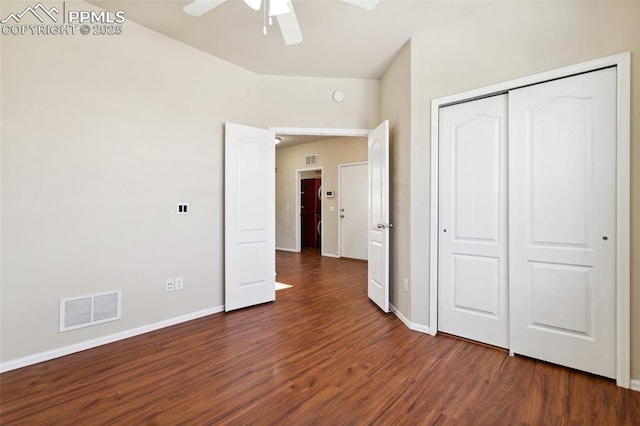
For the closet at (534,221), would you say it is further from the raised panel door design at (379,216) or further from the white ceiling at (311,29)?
the white ceiling at (311,29)

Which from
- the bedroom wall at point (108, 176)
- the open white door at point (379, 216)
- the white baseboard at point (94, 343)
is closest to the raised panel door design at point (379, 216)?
the open white door at point (379, 216)

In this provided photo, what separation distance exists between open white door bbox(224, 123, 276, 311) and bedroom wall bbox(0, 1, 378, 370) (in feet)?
0.42

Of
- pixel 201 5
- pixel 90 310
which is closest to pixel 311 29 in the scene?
pixel 201 5

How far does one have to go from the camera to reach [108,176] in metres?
2.48

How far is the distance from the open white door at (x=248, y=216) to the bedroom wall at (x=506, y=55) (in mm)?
1614

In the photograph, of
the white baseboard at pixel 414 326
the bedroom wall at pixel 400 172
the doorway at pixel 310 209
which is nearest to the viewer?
the white baseboard at pixel 414 326

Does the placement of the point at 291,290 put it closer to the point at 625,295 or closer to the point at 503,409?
the point at 503,409

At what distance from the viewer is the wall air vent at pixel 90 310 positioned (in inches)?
89.8

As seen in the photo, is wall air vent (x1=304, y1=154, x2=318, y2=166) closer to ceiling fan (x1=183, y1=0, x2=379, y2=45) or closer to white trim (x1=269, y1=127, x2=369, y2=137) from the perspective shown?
white trim (x1=269, y1=127, x2=369, y2=137)

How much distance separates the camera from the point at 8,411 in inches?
64.3

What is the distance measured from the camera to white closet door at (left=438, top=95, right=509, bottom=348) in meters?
2.38

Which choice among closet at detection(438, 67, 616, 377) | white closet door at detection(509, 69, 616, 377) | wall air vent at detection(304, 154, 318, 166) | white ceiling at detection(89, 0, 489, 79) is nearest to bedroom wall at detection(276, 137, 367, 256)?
wall air vent at detection(304, 154, 318, 166)

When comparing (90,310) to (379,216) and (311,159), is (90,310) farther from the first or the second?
(311,159)

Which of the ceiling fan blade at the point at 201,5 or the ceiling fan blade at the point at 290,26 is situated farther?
the ceiling fan blade at the point at 290,26
